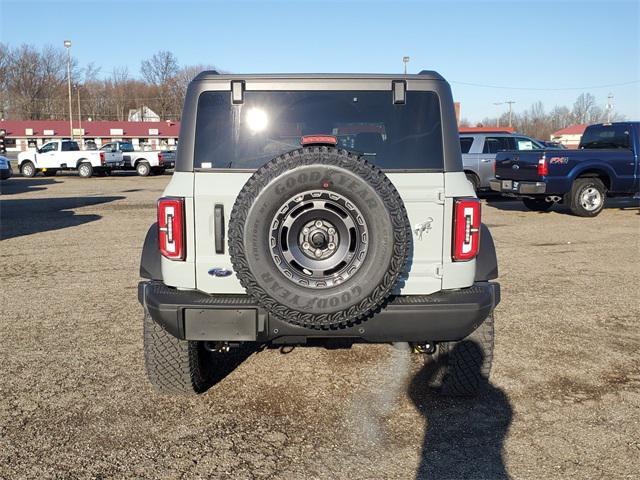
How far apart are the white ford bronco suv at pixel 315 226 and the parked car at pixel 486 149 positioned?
1329 centimetres

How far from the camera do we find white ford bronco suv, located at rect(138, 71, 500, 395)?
10.3ft

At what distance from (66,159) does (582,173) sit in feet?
78.9

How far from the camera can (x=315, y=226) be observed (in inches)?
127

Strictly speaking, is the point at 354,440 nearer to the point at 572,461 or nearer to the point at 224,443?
the point at 224,443

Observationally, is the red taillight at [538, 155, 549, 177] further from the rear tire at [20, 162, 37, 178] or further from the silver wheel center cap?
the rear tire at [20, 162, 37, 178]

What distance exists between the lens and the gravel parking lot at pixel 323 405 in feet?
10.5

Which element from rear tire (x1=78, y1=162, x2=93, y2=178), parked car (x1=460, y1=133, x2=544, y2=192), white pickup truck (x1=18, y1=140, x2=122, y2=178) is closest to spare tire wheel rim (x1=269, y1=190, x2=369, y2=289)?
parked car (x1=460, y1=133, x2=544, y2=192)

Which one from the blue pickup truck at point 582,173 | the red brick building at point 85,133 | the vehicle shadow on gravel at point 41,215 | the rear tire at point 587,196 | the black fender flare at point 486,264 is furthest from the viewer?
the red brick building at point 85,133

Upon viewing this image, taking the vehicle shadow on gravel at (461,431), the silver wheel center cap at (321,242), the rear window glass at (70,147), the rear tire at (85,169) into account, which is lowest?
the vehicle shadow on gravel at (461,431)

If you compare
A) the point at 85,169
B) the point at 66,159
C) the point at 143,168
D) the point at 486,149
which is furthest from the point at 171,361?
the point at 66,159

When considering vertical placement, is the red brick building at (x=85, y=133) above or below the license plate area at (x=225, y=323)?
above

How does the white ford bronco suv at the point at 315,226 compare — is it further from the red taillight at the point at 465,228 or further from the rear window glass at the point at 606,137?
the rear window glass at the point at 606,137

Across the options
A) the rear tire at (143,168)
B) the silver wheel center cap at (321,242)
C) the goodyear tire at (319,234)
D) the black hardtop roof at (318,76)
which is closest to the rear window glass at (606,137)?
the black hardtop roof at (318,76)

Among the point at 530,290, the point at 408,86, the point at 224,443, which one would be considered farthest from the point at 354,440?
the point at 530,290
